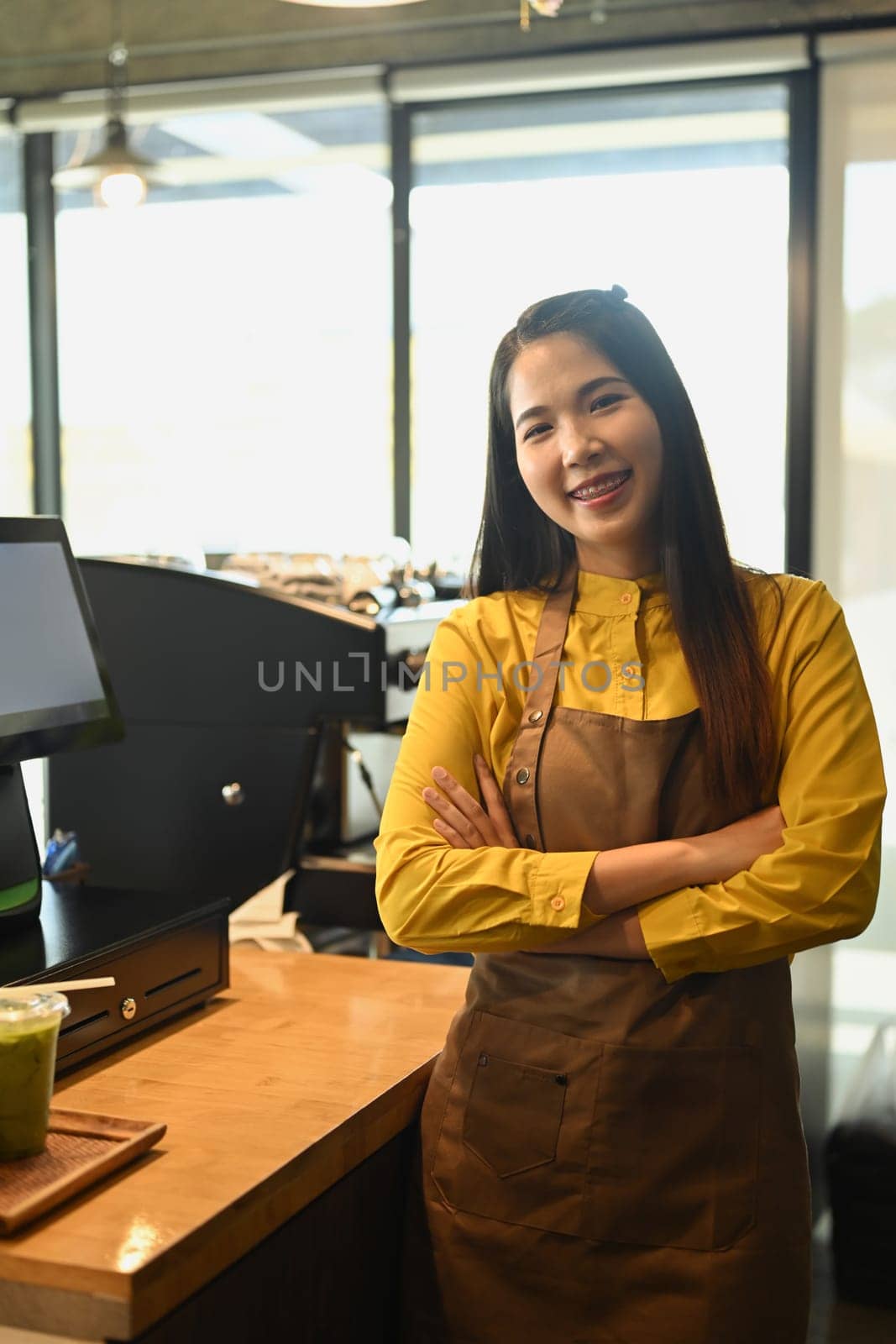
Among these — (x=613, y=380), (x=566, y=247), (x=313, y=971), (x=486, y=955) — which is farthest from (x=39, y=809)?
(x=566, y=247)

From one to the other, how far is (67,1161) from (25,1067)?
10 cm

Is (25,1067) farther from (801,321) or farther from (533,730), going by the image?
(801,321)

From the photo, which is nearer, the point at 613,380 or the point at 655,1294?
the point at 655,1294

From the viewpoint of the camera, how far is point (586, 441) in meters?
1.46

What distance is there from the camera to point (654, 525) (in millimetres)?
1539

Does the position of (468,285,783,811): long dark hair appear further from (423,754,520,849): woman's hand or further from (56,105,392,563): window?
(56,105,392,563): window

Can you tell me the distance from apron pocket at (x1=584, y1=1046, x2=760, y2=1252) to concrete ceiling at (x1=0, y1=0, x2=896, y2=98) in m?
3.16

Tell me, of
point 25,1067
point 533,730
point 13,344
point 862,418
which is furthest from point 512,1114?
point 13,344

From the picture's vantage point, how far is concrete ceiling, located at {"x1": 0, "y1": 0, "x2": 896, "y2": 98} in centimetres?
377

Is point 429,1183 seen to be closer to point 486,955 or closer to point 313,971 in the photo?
point 486,955

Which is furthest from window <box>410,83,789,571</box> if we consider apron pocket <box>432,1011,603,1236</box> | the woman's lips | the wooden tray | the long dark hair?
the wooden tray

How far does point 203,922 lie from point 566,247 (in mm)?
2920

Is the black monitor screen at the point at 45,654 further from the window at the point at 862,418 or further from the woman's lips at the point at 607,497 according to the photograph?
the window at the point at 862,418

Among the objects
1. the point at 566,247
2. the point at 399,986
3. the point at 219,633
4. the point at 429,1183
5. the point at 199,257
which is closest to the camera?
the point at 429,1183
